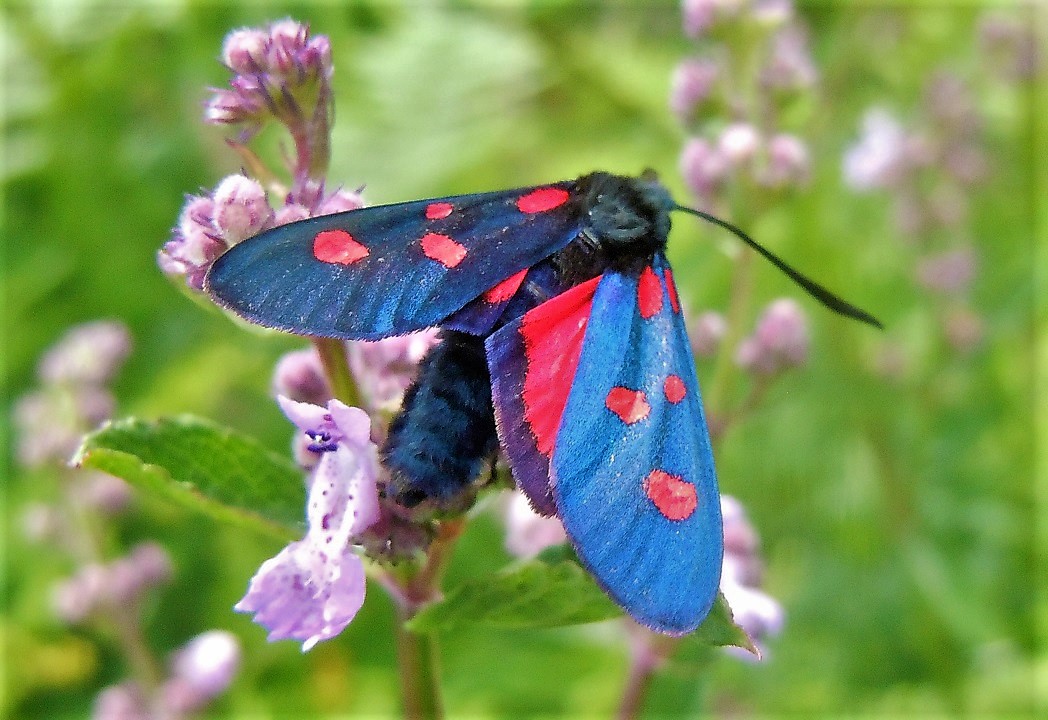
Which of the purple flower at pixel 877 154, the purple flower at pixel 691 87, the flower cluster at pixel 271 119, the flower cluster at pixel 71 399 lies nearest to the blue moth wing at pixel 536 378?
the flower cluster at pixel 271 119

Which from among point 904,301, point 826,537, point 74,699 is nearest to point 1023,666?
point 826,537

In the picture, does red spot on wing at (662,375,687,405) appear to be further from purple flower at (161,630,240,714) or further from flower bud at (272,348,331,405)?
purple flower at (161,630,240,714)

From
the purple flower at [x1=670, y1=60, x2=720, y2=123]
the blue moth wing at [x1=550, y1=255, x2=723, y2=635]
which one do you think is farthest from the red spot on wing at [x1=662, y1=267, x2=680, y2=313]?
the purple flower at [x1=670, y1=60, x2=720, y2=123]

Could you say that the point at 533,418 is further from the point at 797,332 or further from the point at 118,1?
the point at 118,1

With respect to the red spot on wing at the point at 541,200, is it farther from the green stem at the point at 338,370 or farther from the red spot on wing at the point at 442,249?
the green stem at the point at 338,370

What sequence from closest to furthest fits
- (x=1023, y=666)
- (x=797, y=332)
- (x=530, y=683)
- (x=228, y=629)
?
(x=797, y=332) → (x=530, y=683) → (x=1023, y=666) → (x=228, y=629)

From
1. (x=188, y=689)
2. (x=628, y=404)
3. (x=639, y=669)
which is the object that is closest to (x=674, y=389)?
(x=628, y=404)
